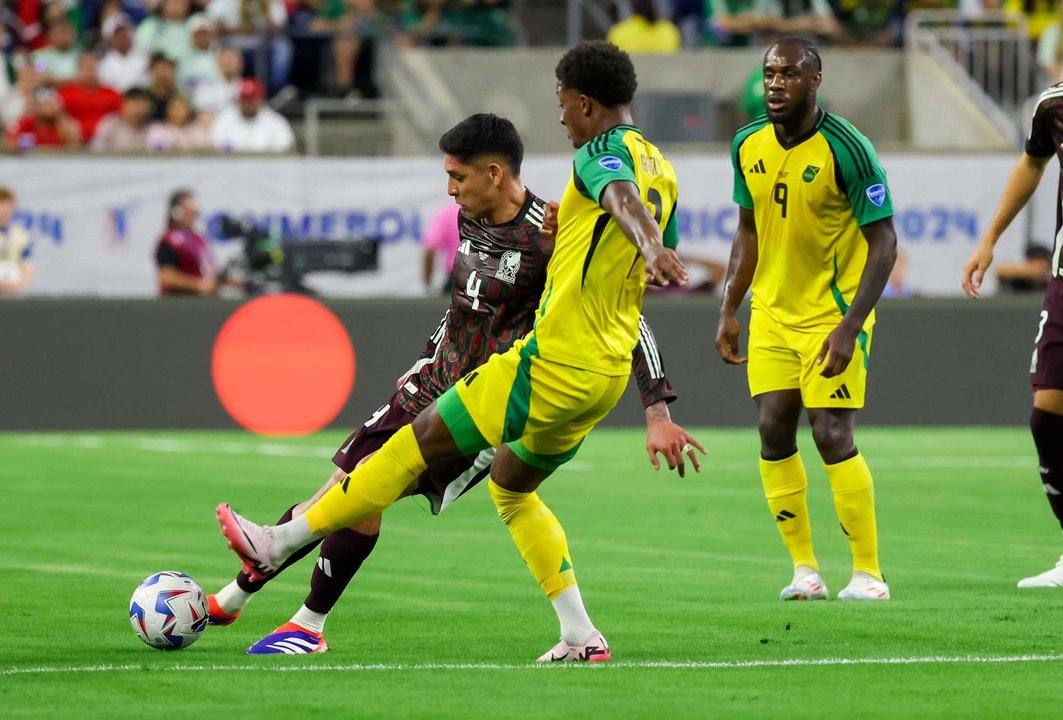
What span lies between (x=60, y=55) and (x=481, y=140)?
1600cm

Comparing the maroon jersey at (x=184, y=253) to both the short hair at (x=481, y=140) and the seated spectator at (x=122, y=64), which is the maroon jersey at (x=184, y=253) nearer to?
the seated spectator at (x=122, y=64)

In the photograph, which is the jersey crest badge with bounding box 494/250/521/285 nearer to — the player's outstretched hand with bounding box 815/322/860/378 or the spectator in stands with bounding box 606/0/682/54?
the player's outstretched hand with bounding box 815/322/860/378

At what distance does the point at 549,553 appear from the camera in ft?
21.7

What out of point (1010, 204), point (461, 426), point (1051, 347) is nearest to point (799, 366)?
→ point (1051, 347)

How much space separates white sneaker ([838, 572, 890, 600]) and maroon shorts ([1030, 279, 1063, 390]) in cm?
111

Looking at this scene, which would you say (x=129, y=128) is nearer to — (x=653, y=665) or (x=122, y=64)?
(x=122, y=64)

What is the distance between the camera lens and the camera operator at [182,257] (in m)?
19.0

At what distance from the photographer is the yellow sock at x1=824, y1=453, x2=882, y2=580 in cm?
844

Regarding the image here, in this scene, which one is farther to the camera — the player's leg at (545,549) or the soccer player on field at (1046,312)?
the soccer player on field at (1046,312)

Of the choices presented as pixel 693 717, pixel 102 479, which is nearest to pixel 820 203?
pixel 693 717

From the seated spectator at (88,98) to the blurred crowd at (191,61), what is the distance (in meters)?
0.02

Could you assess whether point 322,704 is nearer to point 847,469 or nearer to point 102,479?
point 847,469

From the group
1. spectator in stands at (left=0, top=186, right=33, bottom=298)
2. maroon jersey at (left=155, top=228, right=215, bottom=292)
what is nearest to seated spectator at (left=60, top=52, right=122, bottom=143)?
spectator in stands at (left=0, top=186, right=33, bottom=298)

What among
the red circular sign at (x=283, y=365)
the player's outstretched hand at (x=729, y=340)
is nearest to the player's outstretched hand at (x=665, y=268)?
the player's outstretched hand at (x=729, y=340)
